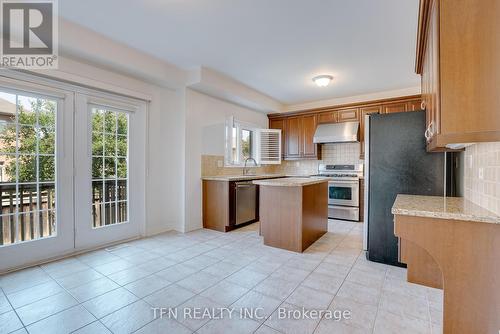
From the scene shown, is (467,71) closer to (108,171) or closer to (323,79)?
(323,79)

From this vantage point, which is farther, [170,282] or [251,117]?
[251,117]

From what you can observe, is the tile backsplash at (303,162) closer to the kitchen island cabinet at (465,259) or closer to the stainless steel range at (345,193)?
the stainless steel range at (345,193)

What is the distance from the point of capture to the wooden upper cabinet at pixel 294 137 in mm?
5734

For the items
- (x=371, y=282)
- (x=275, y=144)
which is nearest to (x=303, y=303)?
(x=371, y=282)

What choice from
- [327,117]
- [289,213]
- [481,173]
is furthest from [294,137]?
[481,173]

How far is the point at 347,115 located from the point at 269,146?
180 centimetres

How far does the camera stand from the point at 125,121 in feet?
11.8

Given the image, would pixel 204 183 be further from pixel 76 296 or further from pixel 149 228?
pixel 76 296

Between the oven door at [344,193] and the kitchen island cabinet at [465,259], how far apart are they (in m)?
3.41

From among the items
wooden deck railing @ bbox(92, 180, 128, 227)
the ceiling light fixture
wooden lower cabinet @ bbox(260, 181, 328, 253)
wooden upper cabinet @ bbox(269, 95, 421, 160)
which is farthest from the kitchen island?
wooden upper cabinet @ bbox(269, 95, 421, 160)

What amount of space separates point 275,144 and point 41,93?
4243 mm

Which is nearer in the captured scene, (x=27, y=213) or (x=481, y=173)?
(x=481, y=173)

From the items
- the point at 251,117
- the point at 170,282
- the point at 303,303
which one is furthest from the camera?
the point at 251,117

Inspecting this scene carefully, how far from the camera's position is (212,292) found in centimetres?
212
